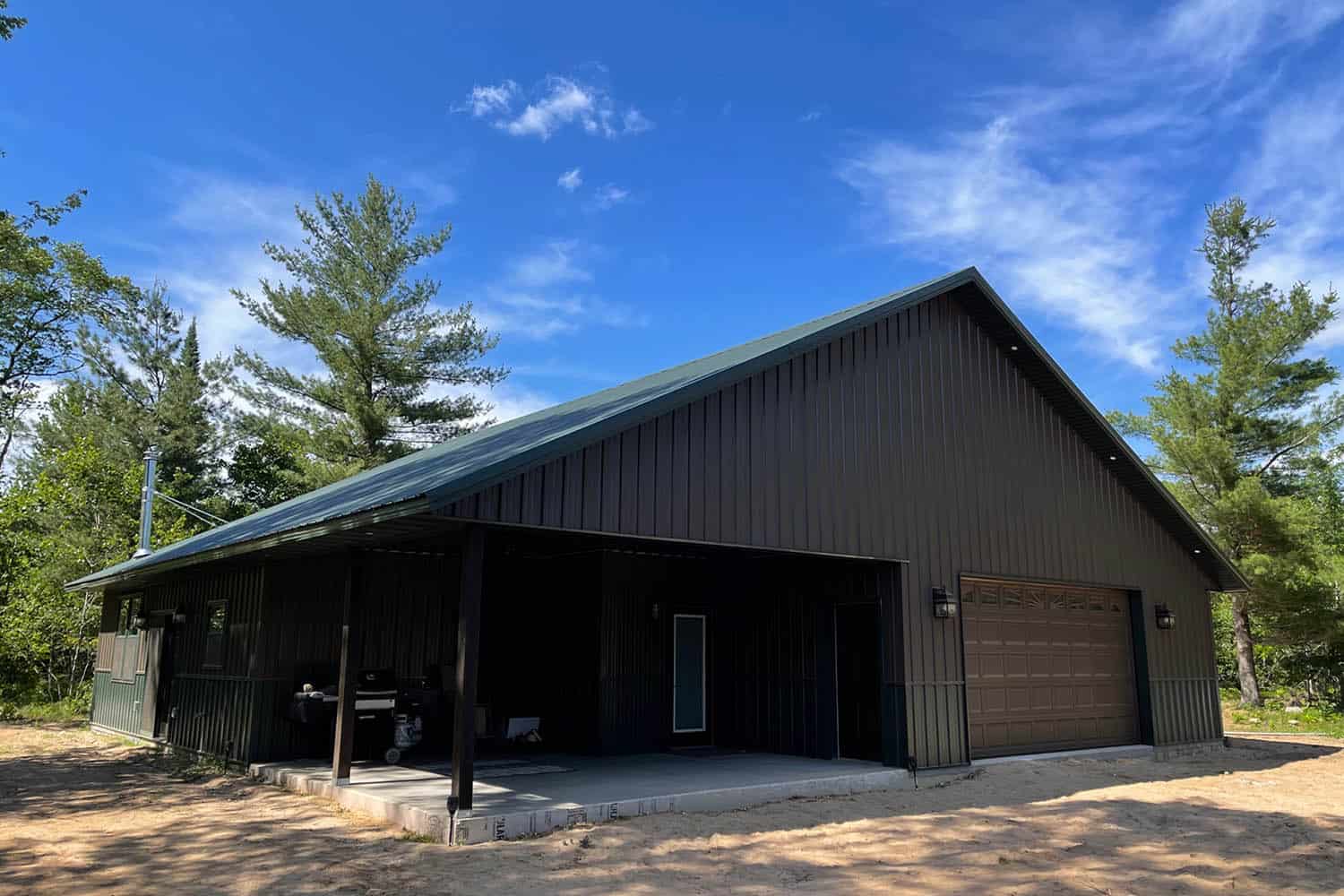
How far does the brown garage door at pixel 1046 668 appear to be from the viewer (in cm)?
1135

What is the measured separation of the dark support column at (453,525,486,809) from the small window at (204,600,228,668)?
232 inches

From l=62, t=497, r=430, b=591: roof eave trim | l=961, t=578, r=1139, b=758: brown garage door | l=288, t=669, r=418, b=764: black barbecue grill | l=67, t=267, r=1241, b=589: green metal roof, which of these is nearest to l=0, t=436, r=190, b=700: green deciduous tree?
l=62, t=497, r=430, b=591: roof eave trim

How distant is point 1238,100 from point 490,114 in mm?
13083

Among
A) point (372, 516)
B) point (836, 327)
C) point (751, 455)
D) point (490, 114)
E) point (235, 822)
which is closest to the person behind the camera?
point (372, 516)

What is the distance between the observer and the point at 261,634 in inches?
407

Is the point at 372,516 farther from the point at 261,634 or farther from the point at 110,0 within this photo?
the point at 110,0

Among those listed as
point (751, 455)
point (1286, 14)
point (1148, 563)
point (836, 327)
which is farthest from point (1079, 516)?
point (1286, 14)

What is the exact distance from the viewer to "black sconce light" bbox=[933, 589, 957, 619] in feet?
34.9

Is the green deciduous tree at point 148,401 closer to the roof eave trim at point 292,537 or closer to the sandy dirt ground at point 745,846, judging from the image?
the roof eave trim at point 292,537

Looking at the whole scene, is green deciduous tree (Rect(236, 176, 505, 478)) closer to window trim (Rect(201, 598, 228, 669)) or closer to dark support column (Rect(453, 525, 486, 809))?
window trim (Rect(201, 598, 228, 669))

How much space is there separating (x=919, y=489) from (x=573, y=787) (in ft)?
16.8

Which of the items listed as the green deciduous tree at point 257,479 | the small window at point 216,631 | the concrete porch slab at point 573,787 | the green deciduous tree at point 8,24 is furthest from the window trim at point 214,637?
the green deciduous tree at point 257,479

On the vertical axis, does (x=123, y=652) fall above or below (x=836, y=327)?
below

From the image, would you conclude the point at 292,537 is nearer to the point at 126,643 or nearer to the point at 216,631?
the point at 216,631
